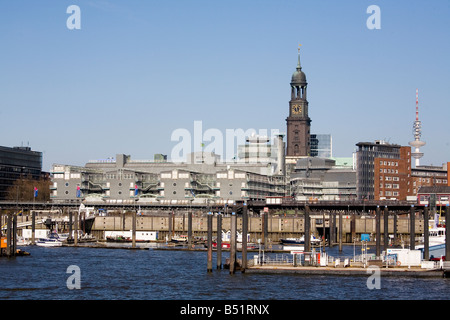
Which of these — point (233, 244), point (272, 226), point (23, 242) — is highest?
point (233, 244)

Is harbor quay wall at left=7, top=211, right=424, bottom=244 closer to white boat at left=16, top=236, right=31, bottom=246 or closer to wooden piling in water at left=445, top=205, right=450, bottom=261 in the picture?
white boat at left=16, top=236, right=31, bottom=246

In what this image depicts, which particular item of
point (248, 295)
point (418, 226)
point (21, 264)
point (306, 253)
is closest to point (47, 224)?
point (21, 264)

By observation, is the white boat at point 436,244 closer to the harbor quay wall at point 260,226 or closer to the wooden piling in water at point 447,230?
the wooden piling in water at point 447,230

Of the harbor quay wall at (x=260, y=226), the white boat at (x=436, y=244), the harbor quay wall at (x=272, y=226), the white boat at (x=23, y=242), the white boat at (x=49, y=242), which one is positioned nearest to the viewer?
the white boat at (x=436, y=244)

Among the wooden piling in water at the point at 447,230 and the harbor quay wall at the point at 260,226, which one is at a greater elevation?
the wooden piling in water at the point at 447,230

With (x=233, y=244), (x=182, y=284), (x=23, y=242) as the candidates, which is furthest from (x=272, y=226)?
(x=182, y=284)

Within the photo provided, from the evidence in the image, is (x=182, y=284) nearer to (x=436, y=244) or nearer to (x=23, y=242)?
(x=436, y=244)

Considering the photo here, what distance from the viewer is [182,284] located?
79.1 meters

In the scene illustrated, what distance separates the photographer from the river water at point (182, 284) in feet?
232

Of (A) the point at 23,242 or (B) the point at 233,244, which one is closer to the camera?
(B) the point at 233,244

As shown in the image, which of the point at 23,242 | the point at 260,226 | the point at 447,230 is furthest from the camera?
the point at 260,226

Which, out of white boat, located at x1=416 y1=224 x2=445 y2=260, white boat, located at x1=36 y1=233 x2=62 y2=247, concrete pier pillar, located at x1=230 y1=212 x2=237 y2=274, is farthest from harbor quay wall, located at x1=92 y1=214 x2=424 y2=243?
concrete pier pillar, located at x1=230 y1=212 x2=237 y2=274

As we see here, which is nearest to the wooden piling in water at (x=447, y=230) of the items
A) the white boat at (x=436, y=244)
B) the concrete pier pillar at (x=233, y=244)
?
the white boat at (x=436, y=244)
